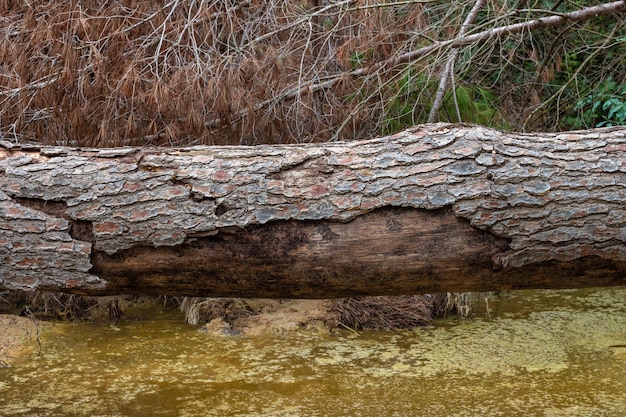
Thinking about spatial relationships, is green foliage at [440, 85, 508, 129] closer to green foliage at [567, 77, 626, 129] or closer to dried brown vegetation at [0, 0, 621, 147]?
dried brown vegetation at [0, 0, 621, 147]

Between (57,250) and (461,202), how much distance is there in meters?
0.70

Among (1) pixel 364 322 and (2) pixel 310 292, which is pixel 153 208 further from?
(1) pixel 364 322

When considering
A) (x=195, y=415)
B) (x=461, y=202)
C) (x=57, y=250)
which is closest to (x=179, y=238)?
(x=57, y=250)

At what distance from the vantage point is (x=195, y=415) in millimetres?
2412

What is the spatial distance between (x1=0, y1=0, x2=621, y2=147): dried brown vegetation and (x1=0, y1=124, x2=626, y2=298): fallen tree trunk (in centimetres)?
160

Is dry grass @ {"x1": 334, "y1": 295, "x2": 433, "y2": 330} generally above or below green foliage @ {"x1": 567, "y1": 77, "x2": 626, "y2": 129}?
below

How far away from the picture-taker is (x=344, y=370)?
2.78 m

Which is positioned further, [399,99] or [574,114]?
[574,114]

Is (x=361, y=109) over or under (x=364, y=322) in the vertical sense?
over

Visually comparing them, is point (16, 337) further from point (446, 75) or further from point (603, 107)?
point (603, 107)

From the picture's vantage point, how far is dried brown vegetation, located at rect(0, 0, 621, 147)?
10.2 ft

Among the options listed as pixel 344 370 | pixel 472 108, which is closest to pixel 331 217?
pixel 344 370

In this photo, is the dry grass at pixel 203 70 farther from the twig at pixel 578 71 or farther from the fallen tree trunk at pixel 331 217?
→ the fallen tree trunk at pixel 331 217

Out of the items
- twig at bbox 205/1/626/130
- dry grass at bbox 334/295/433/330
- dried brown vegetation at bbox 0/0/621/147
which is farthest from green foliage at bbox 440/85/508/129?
dry grass at bbox 334/295/433/330
